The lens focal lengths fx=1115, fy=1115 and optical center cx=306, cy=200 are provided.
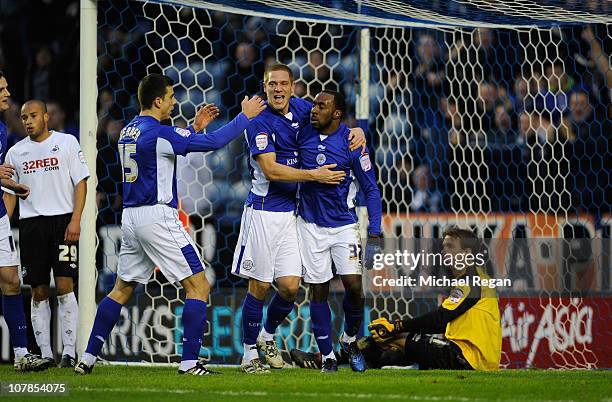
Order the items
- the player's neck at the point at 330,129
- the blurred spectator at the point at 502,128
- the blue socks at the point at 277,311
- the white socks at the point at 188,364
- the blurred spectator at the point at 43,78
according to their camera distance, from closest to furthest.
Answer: the white socks at the point at 188,364
the blue socks at the point at 277,311
the player's neck at the point at 330,129
the blurred spectator at the point at 502,128
the blurred spectator at the point at 43,78

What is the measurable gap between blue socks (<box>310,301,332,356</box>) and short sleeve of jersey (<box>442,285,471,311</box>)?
91 centimetres

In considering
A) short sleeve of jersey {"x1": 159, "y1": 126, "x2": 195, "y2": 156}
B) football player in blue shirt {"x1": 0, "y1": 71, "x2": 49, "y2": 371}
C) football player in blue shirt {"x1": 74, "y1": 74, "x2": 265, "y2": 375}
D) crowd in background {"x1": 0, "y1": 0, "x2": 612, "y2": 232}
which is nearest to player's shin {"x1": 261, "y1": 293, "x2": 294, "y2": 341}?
football player in blue shirt {"x1": 74, "y1": 74, "x2": 265, "y2": 375}

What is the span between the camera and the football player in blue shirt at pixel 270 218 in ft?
22.6

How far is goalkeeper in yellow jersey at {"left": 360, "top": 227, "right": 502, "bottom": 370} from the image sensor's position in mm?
7461

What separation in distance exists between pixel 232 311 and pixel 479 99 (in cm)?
357

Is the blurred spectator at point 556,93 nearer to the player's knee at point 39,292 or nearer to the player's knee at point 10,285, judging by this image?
the player's knee at point 39,292

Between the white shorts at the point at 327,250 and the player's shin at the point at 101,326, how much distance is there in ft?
4.23

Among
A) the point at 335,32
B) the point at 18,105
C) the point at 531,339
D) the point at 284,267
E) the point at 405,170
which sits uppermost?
the point at 335,32

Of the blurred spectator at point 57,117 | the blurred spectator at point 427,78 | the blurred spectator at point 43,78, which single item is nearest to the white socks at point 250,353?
the blurred spectator at point 427,78

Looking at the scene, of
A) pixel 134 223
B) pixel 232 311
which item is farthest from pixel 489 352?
pixel 134 223

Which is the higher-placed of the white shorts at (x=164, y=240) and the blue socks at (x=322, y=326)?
the white shorts at (x=164, y=240)

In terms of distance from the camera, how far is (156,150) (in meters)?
6.28

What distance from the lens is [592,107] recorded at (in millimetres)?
10250

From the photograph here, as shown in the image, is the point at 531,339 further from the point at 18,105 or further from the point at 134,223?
the point at 18,105
